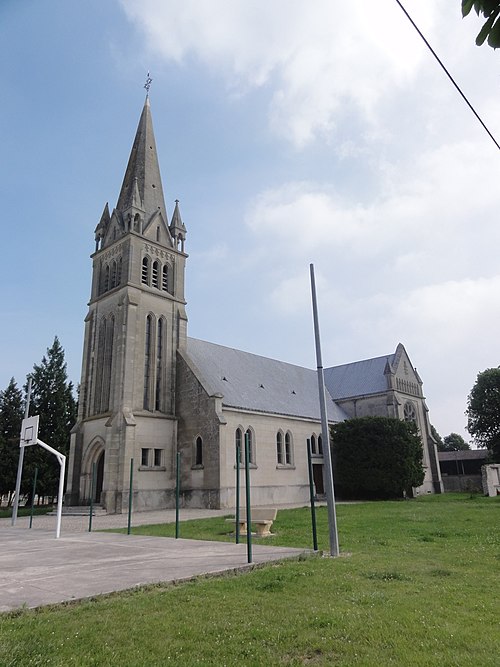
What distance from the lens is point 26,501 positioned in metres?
47.6

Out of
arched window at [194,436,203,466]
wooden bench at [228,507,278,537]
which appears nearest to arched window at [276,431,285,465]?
arched window at [194,436,203,466]

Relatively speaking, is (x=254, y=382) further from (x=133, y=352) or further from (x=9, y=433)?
(x=9, y=433)

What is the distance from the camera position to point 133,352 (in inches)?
1348

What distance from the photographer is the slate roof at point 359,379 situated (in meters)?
50.5

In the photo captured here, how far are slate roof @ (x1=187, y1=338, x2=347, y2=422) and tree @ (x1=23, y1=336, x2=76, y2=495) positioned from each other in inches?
710

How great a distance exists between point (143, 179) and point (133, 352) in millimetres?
15435

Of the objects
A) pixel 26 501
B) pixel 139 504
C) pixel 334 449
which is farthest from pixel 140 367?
pixel 26 501

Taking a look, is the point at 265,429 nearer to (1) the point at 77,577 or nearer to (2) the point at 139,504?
(2) the point at 139,504

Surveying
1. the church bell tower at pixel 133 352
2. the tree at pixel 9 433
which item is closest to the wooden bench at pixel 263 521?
the church bell tower at pixel 133 352

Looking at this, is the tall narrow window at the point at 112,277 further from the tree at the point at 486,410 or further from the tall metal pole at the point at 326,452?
the tree at the point at 486,410

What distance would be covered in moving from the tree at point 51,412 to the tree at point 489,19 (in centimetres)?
4669

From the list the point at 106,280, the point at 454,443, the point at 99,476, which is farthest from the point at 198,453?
the point at 454,443

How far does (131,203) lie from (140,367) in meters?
12.9

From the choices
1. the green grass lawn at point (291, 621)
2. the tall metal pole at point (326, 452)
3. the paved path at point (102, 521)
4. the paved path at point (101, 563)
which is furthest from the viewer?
the paved path at point (102, 521)
